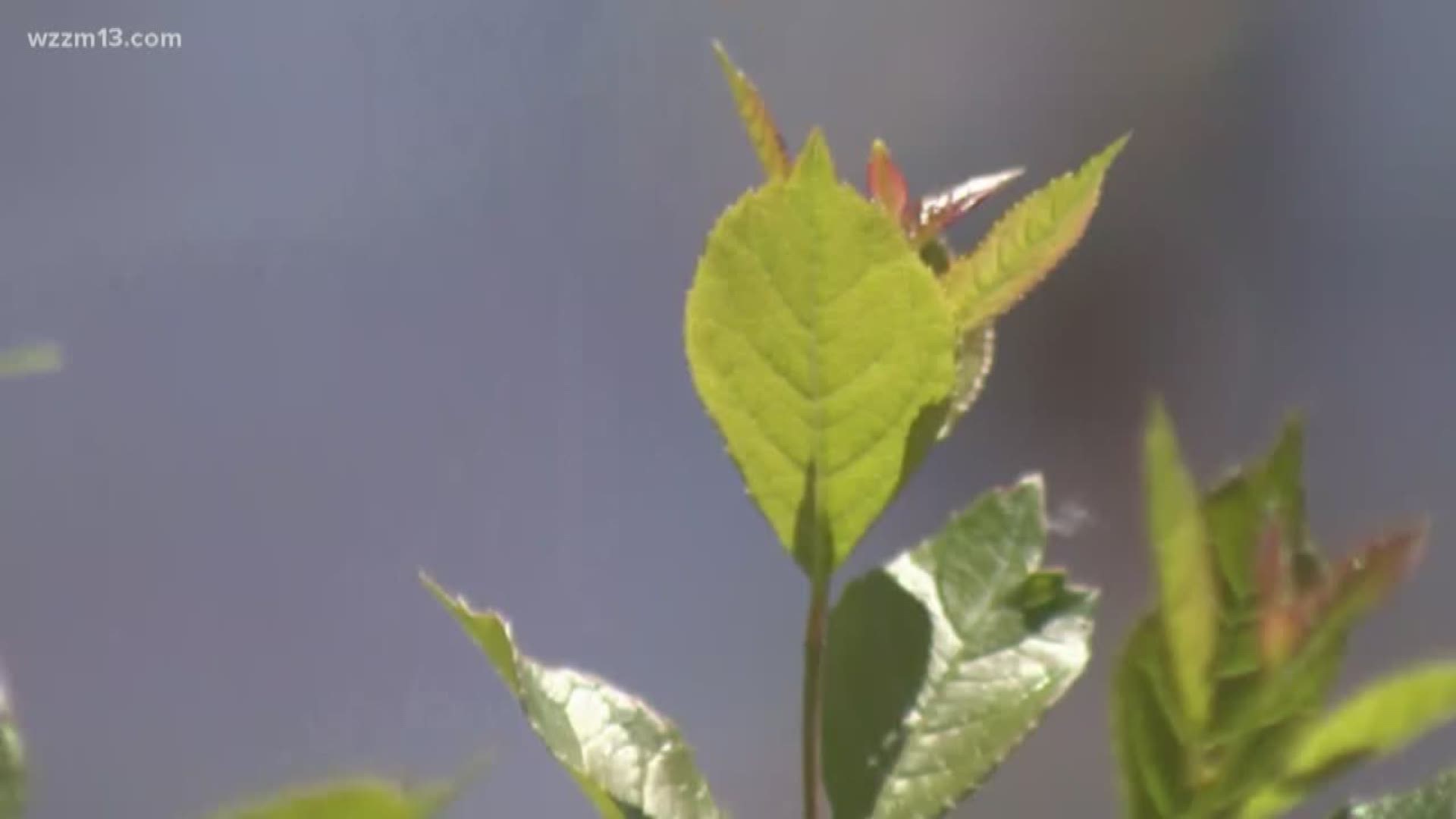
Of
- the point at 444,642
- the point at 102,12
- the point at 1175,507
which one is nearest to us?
the point at 1175,507

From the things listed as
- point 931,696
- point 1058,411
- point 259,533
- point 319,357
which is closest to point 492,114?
point 319,357

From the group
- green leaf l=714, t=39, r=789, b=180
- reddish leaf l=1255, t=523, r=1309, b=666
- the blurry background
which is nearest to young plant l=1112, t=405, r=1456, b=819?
reddish leaf l=1255, t=523, r=1309, b=666

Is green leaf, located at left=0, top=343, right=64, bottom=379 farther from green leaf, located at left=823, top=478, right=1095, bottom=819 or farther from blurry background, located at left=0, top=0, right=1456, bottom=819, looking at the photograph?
blurry background, located at left=0, top=0, right=1456, bottom=819

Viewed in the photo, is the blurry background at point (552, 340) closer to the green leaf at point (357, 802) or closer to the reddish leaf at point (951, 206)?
the reddish leaf at point (951, 206)

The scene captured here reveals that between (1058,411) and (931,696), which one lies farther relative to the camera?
(1058,411)

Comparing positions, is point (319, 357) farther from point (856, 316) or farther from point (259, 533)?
point (856, 316)

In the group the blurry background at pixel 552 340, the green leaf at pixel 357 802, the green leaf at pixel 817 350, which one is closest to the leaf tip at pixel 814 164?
the green leaf at pixel 817 350

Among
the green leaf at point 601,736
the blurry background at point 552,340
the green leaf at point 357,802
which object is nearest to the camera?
the green leaf at point 357,802
